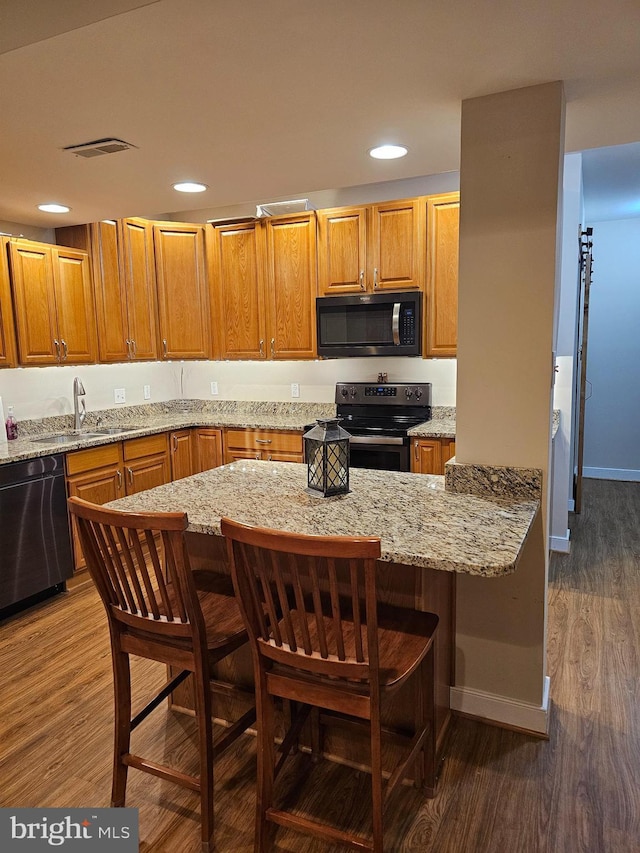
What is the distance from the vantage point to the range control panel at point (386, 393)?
13.7ft

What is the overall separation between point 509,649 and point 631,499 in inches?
155

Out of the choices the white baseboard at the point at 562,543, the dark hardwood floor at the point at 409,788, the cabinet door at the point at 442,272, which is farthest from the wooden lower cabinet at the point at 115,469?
the white baseboard at the point at 562,543

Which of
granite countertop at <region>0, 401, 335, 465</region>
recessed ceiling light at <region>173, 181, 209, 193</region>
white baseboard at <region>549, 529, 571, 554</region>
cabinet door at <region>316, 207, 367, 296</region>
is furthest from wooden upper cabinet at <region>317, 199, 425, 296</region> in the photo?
white baseboard at <region>549, 529, 571, 554</region>

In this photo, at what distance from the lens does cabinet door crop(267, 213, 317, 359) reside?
4207 millimetres

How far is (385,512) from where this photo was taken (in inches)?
75.4

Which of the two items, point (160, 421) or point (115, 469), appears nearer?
point (115, 469)

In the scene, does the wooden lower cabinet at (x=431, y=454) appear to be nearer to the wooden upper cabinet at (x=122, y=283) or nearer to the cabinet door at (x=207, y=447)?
the cabinet door at (x=207, y=447)

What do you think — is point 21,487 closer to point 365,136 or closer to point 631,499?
point 365,136

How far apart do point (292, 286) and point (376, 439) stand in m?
1.39

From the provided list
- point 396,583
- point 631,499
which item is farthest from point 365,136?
point 631,499

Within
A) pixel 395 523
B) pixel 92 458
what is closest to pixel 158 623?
pixel 395 523

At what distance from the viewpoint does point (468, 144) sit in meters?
2.01

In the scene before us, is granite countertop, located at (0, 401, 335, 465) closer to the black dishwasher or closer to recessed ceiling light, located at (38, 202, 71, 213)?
the black dishwasher

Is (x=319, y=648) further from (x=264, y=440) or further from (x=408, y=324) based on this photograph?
(x=264, y=440)
